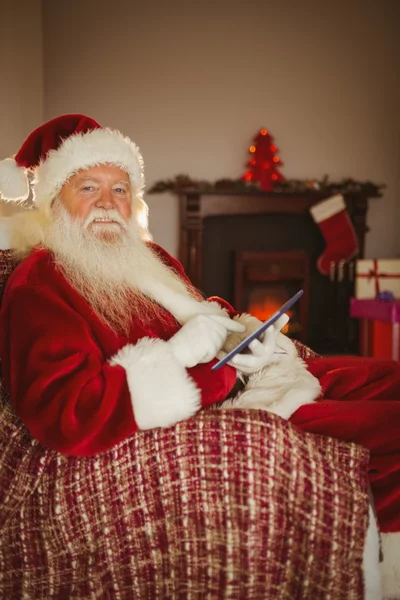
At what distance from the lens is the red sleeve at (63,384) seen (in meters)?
1.04

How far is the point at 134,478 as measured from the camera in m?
1.05

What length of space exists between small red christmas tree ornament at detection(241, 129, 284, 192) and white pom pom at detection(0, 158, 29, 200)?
2.94 meters

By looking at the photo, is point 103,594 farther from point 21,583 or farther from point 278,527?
point 278,527

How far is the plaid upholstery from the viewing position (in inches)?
39.9

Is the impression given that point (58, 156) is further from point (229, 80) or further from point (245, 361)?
point (229, 80)

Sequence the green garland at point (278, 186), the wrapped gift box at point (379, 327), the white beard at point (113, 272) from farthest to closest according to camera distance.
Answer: the green garland at point (278, 186)
the wrapped gift box at point (379, 327)
the white beard at point (113, 272)

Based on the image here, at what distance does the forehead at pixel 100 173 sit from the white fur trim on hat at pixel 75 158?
0.01m

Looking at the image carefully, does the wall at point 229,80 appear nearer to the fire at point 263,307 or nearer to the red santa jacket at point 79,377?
the fire at point 263,307

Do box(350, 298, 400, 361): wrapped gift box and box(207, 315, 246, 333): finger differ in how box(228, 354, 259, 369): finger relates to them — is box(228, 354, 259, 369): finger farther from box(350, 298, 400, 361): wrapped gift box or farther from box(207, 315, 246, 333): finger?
box(350, 298, 400, 361): wrapped gift box

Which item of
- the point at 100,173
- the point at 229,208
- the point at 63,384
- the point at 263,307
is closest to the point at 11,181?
the point at 100,173

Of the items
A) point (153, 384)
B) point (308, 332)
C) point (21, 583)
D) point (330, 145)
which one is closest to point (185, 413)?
point (153, 384)

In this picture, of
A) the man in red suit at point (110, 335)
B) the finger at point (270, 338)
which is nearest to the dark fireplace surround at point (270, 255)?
the man in red suit at point (110, 335)

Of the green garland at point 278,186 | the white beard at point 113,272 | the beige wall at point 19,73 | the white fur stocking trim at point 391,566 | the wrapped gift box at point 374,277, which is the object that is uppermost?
the beige wall at point 19,73

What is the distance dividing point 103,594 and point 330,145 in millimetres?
4137
